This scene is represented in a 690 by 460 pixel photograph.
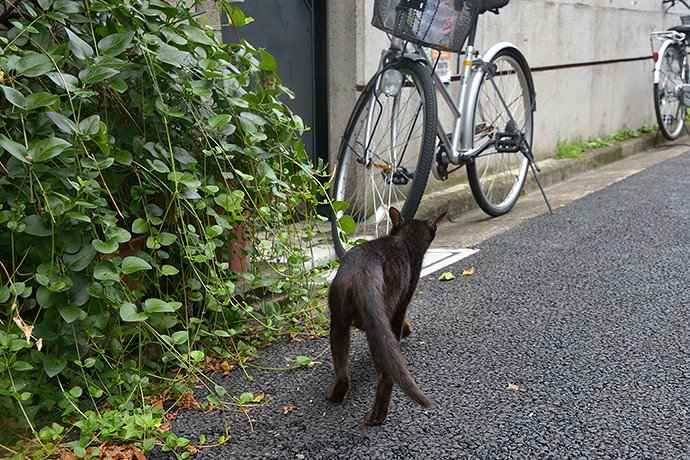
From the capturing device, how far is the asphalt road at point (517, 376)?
2088 millimetres

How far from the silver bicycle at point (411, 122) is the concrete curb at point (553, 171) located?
257 millimetres

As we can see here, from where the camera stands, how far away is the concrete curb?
482 centimetres

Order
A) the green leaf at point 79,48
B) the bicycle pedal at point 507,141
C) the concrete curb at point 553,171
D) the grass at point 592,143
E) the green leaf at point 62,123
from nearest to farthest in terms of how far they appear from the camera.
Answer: the green leaf at point 62,123 < the green leaf at point 79,48 < the bicycle pedal at point 507,141 < the concrete curb at point 553,171 < the grass at point 592,143

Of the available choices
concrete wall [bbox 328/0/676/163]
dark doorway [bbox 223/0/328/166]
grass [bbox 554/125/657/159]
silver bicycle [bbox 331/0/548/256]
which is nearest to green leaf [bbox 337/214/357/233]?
silver bicycle [bbox 331/0/548/256]

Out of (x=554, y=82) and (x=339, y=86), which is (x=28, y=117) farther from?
(x=554, y=82)

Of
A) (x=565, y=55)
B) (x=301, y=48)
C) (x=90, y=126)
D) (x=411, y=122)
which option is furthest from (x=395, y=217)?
(x=565, y=55)

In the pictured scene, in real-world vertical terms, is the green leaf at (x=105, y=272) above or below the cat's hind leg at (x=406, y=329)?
above

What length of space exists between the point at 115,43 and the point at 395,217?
1146 mm

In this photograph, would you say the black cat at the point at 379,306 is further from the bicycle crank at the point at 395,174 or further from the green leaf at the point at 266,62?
the bicycle crank at the point at 395,174

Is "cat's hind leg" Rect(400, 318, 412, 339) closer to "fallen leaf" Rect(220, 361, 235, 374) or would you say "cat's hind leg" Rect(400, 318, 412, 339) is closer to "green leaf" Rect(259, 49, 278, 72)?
"fallen leaf" Rect(220, 361, 235, 374)

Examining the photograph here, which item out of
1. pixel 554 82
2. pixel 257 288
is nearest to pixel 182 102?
pixel 257 288

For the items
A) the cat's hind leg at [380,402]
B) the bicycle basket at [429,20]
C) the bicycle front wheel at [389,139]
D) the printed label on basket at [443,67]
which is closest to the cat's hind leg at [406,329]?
the cat's hind leg at [380,402]

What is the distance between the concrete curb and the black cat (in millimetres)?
1957

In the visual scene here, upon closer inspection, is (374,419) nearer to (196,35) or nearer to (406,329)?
(406,329)
